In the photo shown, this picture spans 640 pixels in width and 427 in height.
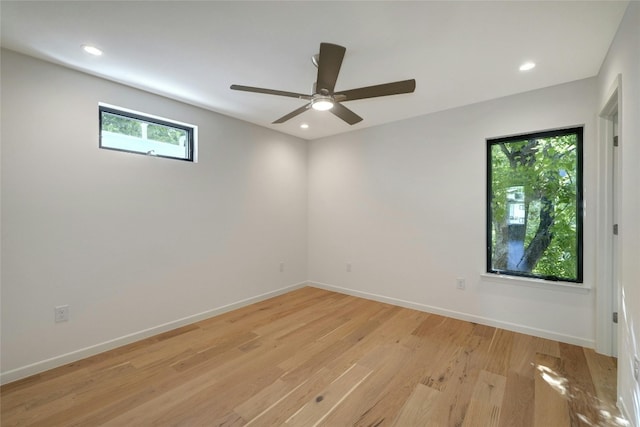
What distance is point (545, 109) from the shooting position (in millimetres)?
2686

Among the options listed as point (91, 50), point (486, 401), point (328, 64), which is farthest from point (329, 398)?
point (91, 50)

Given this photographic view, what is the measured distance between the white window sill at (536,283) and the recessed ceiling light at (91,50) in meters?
4.10

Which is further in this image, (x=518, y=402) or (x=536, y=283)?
(x=536, y=283)

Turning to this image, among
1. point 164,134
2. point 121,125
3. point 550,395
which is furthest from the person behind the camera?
point 164,134

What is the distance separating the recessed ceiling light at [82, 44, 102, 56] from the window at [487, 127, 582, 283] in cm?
375

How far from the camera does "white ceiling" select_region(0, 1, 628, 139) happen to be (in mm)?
1654

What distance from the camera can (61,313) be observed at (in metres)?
2.27

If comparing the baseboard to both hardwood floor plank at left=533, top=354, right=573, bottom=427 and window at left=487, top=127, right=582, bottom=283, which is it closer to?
hardwood floor plank at left=533, top=354, right=573, bottom=427

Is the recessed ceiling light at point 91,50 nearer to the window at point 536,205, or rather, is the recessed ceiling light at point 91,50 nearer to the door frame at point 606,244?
the window at point 536,205

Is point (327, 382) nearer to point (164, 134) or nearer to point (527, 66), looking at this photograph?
point (164, 134)

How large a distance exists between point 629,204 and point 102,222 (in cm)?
394

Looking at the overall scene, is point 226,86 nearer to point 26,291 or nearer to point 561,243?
point 26,291

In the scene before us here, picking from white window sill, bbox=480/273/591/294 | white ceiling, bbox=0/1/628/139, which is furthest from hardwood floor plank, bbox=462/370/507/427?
white ceiling, bbox=0/1/628/139

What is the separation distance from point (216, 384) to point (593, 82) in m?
4.10
